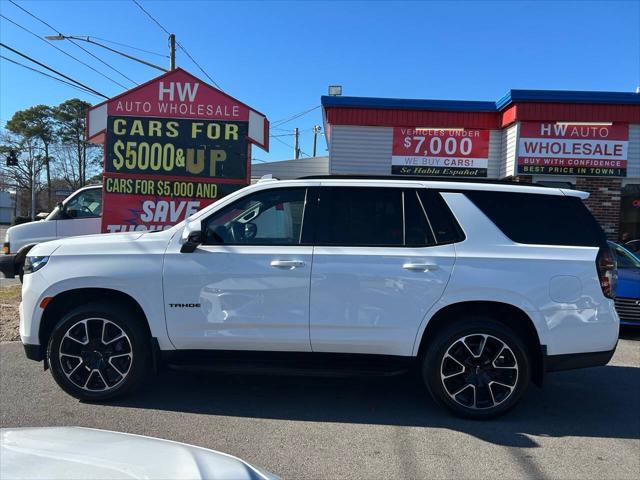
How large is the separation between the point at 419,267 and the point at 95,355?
9.46 feet

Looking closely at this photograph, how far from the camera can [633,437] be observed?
13.1 feet

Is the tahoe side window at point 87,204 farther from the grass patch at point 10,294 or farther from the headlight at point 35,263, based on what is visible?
the headlight at point 35,263

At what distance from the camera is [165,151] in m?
7.82

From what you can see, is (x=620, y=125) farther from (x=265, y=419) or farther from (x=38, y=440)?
(x=38, y=440)

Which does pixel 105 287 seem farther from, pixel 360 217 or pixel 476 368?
pixel 476 368

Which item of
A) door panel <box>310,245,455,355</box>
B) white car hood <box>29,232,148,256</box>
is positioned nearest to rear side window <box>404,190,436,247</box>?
door panel <box>310,245,455,355</box>

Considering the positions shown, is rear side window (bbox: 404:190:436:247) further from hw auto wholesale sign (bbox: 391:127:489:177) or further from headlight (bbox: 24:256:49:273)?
hw auto wholesale sign (bbox: 391:127:489:177)

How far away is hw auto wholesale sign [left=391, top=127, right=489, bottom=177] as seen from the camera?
46.8 feet

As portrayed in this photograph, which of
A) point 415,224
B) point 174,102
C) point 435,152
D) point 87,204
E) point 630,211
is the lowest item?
point 415,224

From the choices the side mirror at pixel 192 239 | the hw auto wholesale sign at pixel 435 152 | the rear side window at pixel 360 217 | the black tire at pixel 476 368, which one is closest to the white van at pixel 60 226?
the side mirror at pixel 192 239

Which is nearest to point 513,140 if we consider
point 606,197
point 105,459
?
point 606,197

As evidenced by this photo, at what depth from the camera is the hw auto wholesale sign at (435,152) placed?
14.3 metres

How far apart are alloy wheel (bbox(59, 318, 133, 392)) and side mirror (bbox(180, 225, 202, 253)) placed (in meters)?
0.94

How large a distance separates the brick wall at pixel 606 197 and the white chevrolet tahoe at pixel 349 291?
35.3 feet
